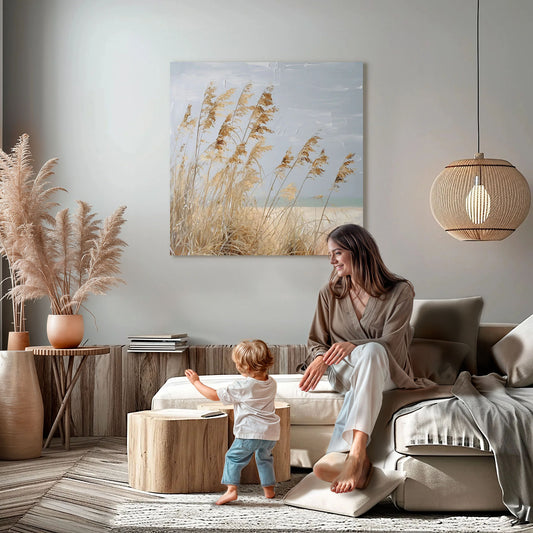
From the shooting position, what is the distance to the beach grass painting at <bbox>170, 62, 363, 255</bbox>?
4.32m

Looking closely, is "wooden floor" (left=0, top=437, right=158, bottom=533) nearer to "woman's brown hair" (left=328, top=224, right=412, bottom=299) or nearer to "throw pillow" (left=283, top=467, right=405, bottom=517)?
"throw pillow" (left=283, top=467, right=405, bottom=517)

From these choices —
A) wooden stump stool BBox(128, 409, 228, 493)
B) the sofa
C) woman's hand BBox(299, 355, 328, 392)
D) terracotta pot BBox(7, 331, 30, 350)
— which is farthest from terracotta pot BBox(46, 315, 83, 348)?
woman's hand BBox(299, 355, 328, 392)

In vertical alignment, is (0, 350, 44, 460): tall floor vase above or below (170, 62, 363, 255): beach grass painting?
below

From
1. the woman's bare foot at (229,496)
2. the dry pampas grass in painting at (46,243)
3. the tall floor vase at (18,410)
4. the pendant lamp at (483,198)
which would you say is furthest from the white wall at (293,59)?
the woman's bare foot at (229,496)

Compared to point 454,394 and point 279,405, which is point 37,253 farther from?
point 454,394

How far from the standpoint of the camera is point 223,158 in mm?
4332

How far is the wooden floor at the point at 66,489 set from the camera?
97.3 inches

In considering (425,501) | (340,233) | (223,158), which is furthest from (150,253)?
(425,501)

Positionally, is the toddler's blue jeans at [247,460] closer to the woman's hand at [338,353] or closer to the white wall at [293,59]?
the woman's hand at [338,353]

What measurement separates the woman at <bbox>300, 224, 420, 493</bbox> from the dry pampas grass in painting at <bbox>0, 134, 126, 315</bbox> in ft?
4.24

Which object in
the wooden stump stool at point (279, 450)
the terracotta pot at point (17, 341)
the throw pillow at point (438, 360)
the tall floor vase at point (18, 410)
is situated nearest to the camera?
the wooden stump stool at point (279, 450)

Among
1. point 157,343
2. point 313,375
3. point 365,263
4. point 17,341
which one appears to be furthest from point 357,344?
point 17,341

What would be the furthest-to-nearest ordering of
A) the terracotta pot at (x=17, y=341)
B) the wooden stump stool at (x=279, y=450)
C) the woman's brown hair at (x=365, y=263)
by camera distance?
the terracotta pot at (x=17, y=341)
the woman's brown hair at (x=365, y=263)
the wooden stump stool at (x=279, y=450)

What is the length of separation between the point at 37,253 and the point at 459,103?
8.37 feet
